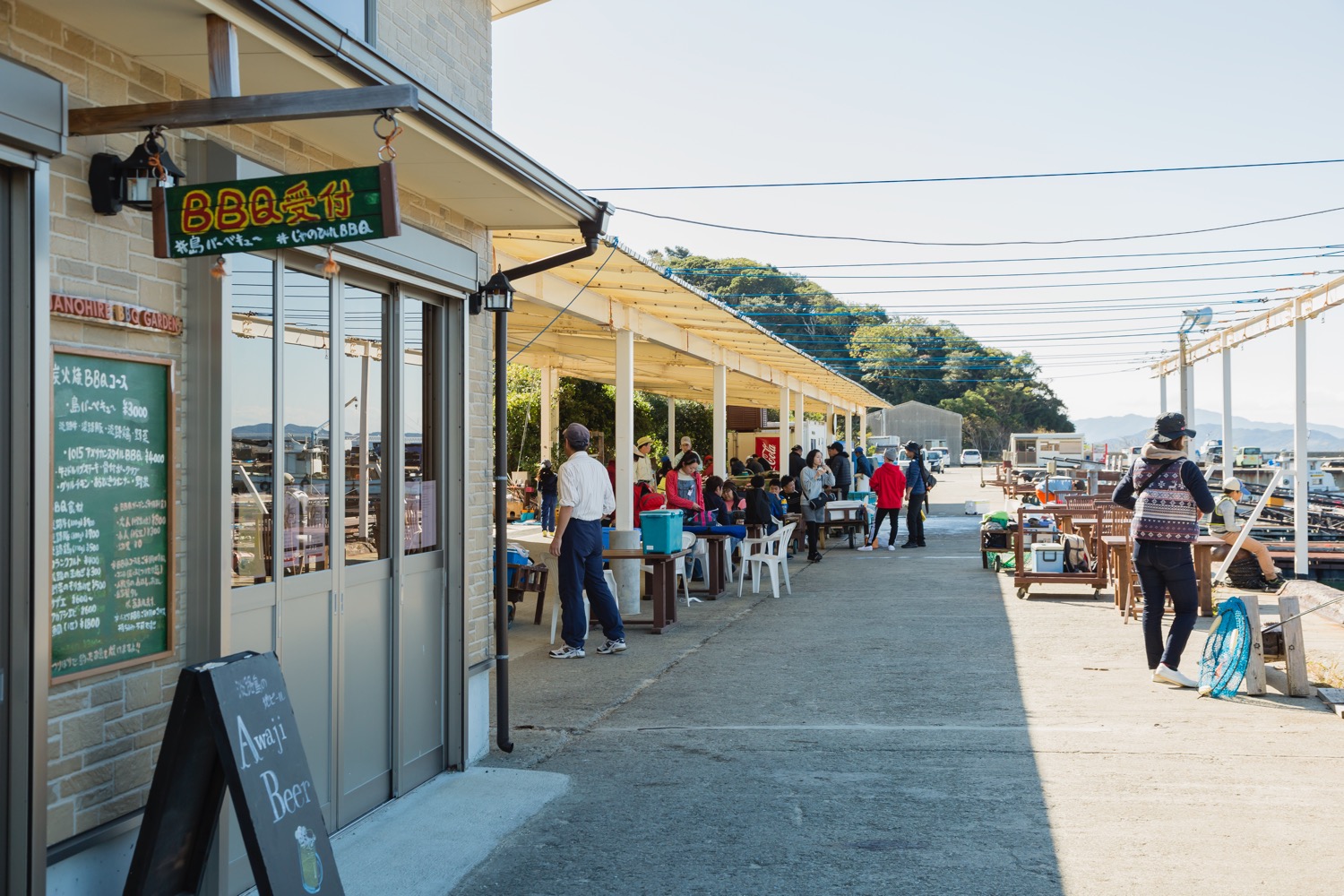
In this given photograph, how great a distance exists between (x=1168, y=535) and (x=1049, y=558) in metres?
5.54

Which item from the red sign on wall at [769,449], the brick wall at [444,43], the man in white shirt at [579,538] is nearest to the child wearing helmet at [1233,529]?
the man in white shirt at [579,538]

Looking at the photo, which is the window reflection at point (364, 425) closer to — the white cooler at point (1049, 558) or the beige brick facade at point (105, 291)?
the beige brick facade at point (105, 291)

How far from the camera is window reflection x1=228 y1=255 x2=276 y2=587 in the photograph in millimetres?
4352

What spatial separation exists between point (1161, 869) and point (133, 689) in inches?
151

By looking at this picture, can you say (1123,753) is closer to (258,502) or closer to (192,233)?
(258,502)

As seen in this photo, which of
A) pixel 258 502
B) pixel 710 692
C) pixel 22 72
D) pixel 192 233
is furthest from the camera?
pixel 710 692

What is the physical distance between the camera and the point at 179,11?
3.46 m

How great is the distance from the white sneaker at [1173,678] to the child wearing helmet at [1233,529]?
3.68 m

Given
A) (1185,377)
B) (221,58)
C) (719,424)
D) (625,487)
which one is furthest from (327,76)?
(1185,377)

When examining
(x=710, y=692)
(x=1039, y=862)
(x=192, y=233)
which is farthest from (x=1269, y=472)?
(x=192, y=233)

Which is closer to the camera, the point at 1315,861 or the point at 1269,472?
the point at 1315,861

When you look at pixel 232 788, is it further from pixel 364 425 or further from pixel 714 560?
pixel 714 560

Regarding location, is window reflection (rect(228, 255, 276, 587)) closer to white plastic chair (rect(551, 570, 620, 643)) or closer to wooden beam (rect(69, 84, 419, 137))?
wooden beam (rect(69, 84, 419, 137))

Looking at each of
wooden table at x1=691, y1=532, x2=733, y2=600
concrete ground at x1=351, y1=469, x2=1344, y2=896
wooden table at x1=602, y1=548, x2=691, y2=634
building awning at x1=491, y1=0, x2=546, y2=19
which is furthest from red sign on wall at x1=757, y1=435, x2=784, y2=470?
building awning at x1=491, y1=0, x2=546, y2=19
